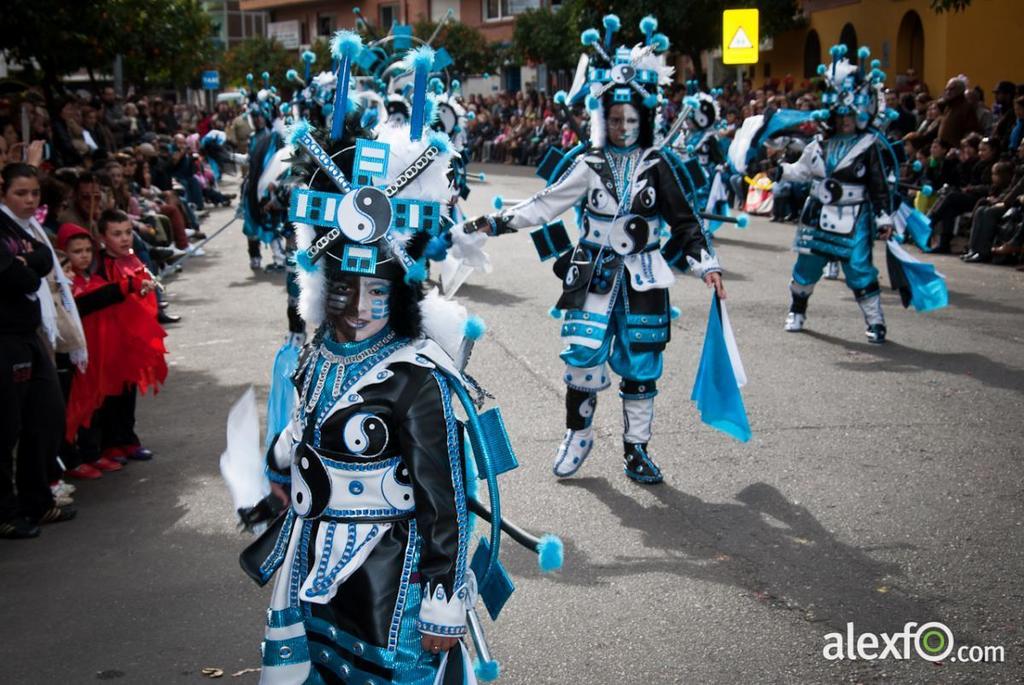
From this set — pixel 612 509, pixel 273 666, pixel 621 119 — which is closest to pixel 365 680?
pixel 273 666

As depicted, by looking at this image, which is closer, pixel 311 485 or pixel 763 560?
pixel 311 485

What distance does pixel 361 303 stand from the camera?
326 cm

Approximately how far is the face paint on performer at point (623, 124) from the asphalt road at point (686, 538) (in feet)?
6.21

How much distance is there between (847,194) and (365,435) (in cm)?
833

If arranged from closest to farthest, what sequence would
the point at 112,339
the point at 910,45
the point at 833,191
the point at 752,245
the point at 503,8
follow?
1. the point at 112,339
2. the point at 833,191
3. the point at 752,245
4. the point at 910,45
5. the point at 503,8

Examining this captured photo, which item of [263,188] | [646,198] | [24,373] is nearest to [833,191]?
[646,198]

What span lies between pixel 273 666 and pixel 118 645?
5.80 ft

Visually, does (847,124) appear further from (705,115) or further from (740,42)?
(740,42)

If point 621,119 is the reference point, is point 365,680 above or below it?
below

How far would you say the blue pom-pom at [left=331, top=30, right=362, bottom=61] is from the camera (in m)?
3.34

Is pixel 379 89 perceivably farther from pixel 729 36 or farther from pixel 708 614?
pixel 729 36

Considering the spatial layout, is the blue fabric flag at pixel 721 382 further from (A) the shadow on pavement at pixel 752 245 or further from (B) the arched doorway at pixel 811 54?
(B) the arched doorway at pixel 811 54

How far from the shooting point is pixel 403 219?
10.4 feet

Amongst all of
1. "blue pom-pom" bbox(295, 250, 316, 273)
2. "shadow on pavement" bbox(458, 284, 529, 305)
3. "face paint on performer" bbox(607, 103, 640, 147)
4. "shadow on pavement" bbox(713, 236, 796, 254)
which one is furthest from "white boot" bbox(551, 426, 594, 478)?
"shadow on pavement" bbox(713, 236, 796, 254)
